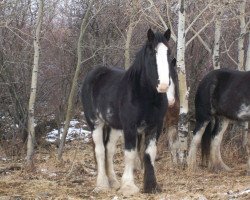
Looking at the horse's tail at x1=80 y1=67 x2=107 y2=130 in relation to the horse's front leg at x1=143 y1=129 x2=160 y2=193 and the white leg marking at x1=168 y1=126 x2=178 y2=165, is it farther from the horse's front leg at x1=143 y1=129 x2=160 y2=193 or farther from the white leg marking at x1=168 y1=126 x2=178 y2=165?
the white leg marking at x1=168 y1=126 x2=178 y2=165

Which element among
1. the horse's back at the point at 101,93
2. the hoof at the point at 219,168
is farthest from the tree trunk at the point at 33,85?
the hoof at the point at 219,168

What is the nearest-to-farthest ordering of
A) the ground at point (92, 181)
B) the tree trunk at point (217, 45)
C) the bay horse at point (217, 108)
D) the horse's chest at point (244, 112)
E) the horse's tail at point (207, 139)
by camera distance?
the ground at point (92, 181)
the horse's chest at point (244, 112)
the bay horse at point (217, 108)
the horse's tail at point (207, 139)
the tree trunk at point (217, 45)

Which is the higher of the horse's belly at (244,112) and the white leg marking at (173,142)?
the horse's belly at (244,112)

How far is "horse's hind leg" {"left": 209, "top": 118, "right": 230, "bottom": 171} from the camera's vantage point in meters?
8.53

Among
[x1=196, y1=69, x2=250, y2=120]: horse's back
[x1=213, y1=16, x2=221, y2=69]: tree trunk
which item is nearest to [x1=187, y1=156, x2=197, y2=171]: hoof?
[x1=196, y1=69, x2=250, y2=120]: horse's back

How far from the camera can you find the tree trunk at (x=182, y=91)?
8.59 meters

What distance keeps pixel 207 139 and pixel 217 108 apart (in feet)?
2.21

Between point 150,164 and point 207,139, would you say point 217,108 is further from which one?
point 150,164

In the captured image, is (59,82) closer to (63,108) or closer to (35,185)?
(63,108)

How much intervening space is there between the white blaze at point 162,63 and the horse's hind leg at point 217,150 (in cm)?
342

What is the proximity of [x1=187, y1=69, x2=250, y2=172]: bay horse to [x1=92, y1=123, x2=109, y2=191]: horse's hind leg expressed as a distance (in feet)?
7.08

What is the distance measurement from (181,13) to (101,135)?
3.09m

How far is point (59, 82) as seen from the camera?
523 inches

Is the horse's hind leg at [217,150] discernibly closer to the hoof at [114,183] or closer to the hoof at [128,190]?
the hoof at [114,183]
